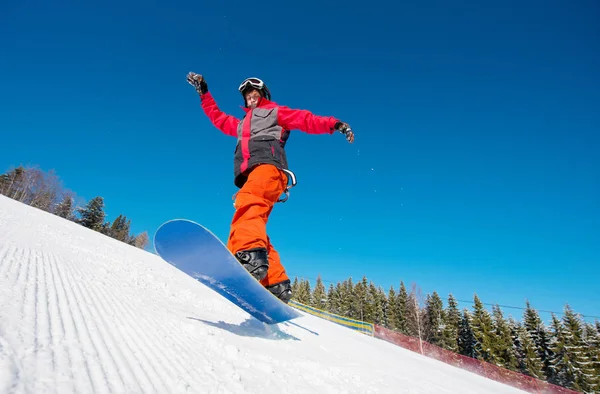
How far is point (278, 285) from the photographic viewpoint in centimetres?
205

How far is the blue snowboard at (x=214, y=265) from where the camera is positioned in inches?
70.6

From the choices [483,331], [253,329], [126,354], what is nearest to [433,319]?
[483,331]

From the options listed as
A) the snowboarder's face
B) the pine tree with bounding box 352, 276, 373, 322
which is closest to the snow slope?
the snowboarder's face

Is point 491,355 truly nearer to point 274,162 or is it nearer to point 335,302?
point 335,302

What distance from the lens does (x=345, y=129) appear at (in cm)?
249

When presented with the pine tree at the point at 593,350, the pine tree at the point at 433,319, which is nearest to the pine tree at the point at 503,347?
the pine tree at the point at 593,350

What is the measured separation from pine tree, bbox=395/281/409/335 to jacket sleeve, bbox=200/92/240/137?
39145 mm

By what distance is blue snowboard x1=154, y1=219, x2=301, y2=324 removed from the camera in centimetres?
179

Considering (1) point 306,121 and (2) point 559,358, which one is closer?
(1) point 306,121

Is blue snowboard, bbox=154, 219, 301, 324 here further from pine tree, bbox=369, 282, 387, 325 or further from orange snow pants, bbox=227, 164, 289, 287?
pine tree, bbox=369, 282, 387, 325

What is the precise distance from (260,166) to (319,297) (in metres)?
44.4

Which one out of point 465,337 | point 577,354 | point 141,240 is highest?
point 141,240

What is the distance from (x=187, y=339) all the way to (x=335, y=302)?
43257 millimetres

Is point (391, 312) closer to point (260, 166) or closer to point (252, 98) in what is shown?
point (252, 98)
